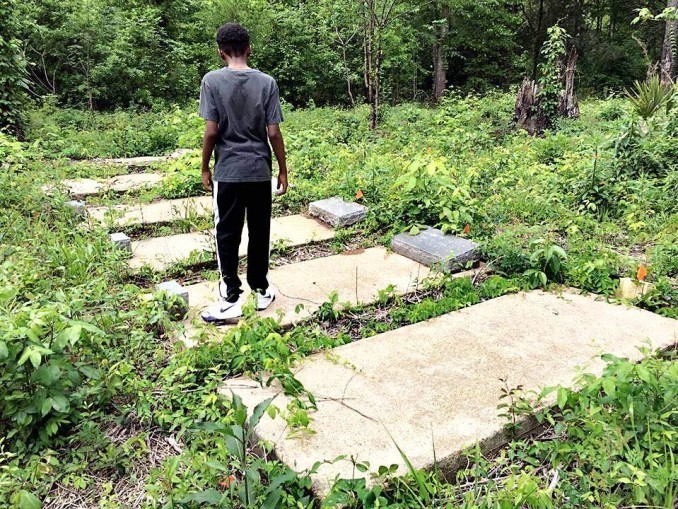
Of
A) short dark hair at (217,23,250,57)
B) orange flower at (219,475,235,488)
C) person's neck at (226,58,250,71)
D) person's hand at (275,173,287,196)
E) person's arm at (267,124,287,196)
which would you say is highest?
short dark hair at (217,23,250,57)

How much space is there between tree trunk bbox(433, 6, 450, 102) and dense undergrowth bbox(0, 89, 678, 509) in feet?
45.4

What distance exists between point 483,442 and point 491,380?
50 cm

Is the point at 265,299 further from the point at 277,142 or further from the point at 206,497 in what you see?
the point at 206,497

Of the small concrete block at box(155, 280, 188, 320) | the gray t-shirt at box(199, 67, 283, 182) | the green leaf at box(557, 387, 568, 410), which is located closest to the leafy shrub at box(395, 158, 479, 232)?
the gray t-shirt at box(199, 67, 283, 182)

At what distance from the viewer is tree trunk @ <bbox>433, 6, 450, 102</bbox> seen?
18.8 meters

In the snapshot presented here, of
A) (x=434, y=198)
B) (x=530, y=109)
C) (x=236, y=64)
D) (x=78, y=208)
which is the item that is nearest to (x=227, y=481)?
(x=236, y=64)

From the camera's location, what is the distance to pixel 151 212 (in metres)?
5.54

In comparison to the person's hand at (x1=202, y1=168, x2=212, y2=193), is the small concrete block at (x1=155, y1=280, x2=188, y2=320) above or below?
below

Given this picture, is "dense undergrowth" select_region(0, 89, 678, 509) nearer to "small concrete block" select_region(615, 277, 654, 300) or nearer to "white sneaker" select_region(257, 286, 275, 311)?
"small concrete block" select_region(615, 277, 654, 300)

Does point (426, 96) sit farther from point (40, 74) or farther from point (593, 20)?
point (40, 74)

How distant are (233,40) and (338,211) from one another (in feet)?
7.63

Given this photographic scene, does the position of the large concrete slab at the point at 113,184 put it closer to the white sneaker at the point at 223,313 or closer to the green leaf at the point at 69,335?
the white sneaker at the point at 223,313

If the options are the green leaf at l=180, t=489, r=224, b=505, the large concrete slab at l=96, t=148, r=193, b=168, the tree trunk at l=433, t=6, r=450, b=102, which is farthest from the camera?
the tree trunk at l=433, t=6, r=450, b=102

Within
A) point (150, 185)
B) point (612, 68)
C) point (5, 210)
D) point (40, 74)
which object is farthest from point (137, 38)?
point (612, 68)
